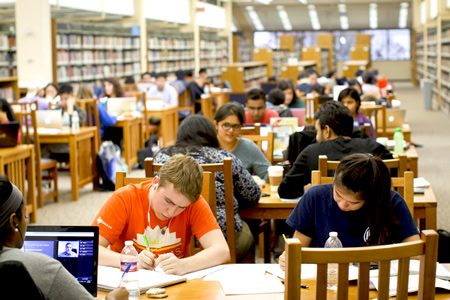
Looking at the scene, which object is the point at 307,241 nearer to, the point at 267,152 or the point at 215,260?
the point at 215,260

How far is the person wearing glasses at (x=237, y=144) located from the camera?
4.15 metres

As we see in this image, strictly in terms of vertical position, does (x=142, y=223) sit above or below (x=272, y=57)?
below

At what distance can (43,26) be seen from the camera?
9.37 meters

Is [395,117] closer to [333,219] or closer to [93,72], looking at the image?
[333,219]

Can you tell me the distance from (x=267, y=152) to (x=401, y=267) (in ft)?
10.0

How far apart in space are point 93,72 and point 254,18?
16.7 meters

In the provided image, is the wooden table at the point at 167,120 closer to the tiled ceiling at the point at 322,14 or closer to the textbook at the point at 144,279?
the textbook at the point at 144,279

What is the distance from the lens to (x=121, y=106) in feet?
27.6

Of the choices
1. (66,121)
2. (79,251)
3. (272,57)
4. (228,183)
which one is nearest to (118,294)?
(79,251)

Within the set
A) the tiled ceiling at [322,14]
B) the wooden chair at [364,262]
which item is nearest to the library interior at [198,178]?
the wooden chair at [364,262]

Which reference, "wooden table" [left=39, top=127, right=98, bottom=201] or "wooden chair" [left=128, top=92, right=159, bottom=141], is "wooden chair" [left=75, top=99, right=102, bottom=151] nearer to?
"wooden table" [left=39, top=127, right=98, bottom=201]

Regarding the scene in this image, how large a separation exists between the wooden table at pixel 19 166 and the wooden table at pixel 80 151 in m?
0.68

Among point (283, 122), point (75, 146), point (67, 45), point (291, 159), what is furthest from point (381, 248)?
point (67, 45)

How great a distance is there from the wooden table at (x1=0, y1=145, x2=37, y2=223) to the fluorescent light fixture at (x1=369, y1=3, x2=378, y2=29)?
23.2 m
